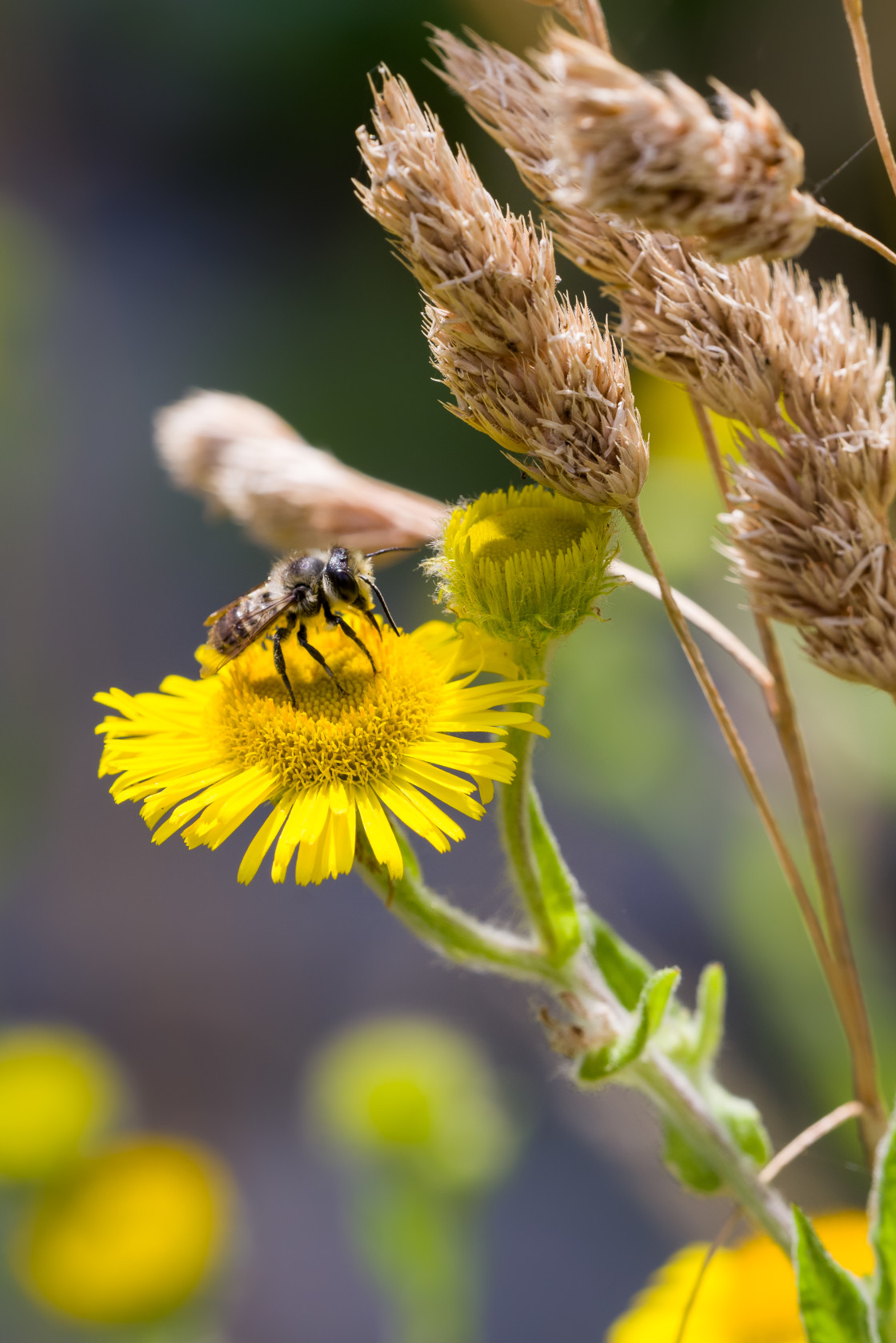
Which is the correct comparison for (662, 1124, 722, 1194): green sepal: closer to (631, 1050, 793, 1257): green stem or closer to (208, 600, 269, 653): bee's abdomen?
(631, 1050, 793, 1257): green stem

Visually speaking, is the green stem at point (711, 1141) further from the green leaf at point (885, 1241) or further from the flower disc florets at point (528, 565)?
the flower disc florets at point (528, 565)

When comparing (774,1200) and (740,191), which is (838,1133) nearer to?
(774,1200)

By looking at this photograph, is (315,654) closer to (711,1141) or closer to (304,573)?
(304,573)

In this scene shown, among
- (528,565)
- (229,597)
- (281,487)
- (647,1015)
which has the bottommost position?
(647,1015)

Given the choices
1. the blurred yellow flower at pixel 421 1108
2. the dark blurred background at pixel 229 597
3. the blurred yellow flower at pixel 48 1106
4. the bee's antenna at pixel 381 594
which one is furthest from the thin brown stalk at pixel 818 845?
the blurred yellow flower at pixel 48 1106

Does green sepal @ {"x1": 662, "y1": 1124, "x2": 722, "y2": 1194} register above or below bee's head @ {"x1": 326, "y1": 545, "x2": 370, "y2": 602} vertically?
below

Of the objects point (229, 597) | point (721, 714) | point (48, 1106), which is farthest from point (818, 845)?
point (229, 597)

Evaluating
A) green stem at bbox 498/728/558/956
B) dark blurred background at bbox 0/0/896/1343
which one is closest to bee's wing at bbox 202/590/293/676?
green stem at bbox 498/728/558/956
